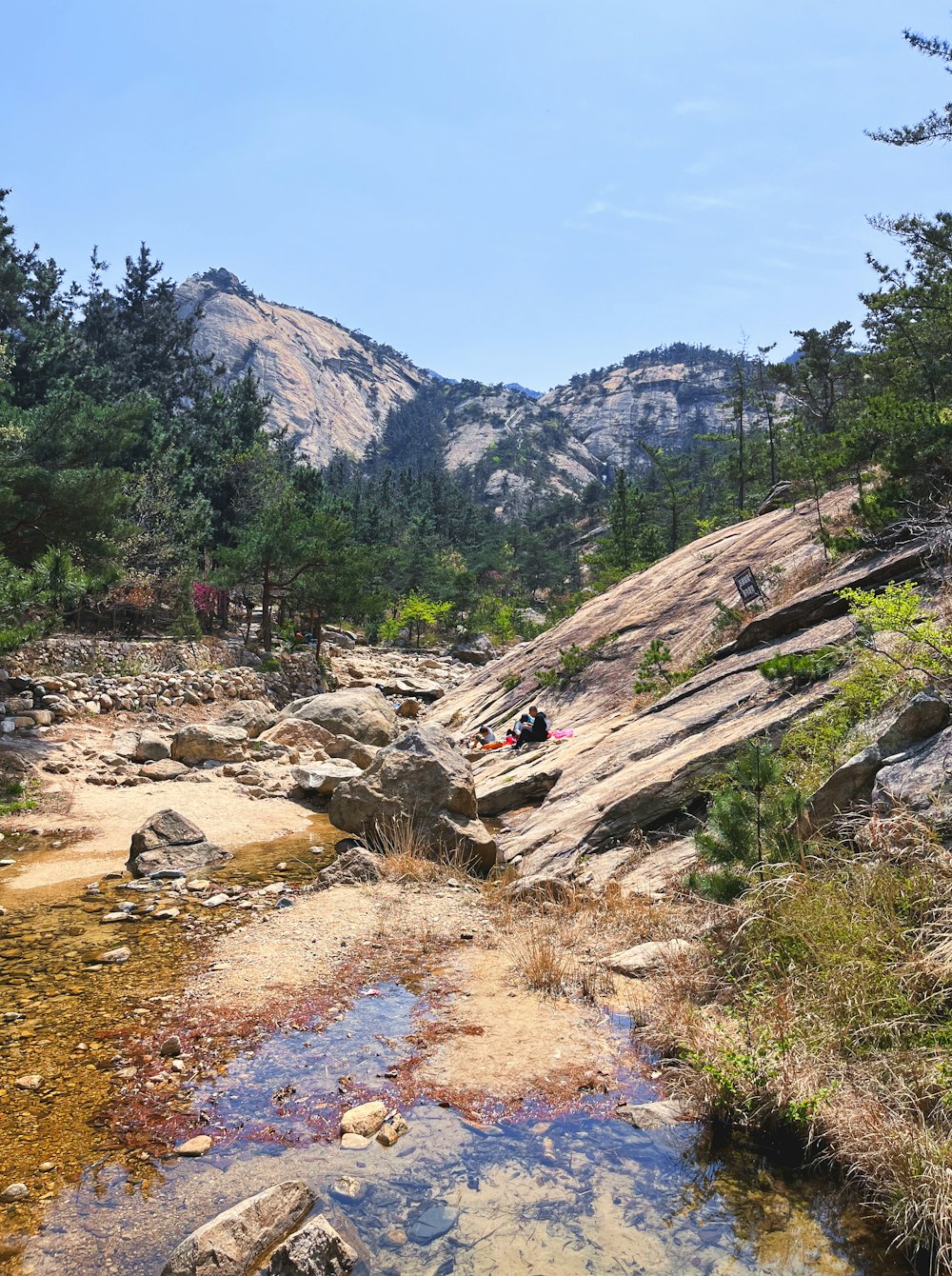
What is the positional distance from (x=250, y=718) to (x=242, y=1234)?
648 inches

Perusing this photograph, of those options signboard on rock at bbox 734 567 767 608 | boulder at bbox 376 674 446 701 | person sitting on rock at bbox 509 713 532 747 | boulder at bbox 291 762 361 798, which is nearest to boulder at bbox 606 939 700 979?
boulder at bbox 291 762 361 798

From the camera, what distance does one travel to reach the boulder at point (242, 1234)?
3.68 metres

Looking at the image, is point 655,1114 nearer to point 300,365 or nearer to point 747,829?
point 747,829

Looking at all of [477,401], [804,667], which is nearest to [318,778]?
[804,667]

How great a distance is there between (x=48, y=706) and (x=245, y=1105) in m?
14.8

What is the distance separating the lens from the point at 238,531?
30.4m

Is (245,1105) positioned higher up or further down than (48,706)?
further down

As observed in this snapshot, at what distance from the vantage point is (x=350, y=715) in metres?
19.6

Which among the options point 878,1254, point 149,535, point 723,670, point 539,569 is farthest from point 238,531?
point 539,569

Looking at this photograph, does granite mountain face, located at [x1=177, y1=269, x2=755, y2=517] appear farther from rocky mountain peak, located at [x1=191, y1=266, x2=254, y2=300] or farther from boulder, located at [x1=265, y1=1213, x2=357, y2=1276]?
boulder, located at [x1=265, y1=1213, x2=357, y2=1276]

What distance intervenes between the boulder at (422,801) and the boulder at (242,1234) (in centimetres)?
668

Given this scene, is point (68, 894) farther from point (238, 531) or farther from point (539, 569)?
point (539, 569)

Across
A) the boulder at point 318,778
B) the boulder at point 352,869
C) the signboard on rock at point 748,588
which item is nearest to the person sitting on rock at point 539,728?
the boulder at point 318,778

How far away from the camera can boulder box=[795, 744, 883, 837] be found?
6.86 m
